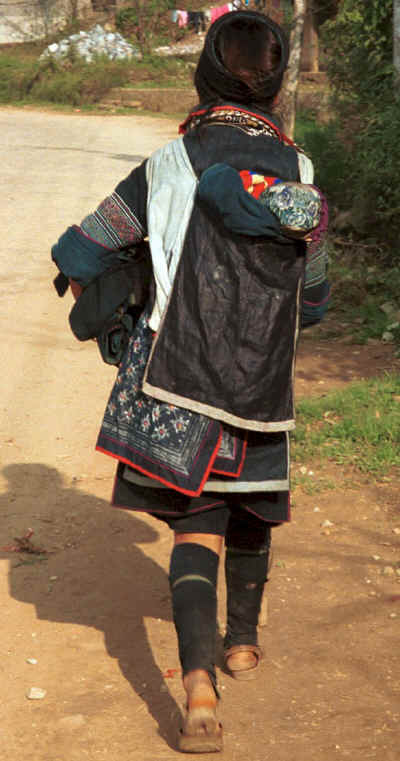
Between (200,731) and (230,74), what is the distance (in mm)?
1556

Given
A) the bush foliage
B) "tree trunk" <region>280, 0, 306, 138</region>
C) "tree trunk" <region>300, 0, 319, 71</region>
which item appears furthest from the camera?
"tree trunk" <region>300, 0, 319, 71</region>

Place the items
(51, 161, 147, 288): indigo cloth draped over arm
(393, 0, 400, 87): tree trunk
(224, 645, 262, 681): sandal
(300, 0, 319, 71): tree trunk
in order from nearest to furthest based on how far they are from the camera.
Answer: (51, 161, 147, 288): indigo cloth draped over arm, (224, 645, 262, 681): sandal, (393, 0, 400, 87): tree trunk, (300, 0, 319, 71): tree trunk

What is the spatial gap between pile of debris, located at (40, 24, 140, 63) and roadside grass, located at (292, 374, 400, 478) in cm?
2291

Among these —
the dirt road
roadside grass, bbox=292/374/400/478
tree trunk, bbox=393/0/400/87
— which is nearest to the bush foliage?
tree trunk, bbox=393/0/400/87

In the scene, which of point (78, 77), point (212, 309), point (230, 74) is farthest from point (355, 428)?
point (78, 77)

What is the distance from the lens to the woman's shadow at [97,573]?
294cm

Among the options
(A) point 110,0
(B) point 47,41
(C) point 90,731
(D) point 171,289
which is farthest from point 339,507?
(A) point 110,0

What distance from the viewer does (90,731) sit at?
8.44 ft

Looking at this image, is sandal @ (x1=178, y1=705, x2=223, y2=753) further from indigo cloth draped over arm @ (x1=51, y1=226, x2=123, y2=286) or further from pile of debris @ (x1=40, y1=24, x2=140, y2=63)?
pile of debris @ (x1=40, y1=24, x2=140, y2=63)

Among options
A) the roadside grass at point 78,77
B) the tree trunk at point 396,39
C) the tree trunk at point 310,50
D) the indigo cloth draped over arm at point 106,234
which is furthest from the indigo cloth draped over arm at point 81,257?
the roadside grass at point 78,77

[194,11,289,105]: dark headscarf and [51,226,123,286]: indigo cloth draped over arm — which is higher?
[194,11,289,105]: dark headscarf

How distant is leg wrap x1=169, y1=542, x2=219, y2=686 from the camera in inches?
90.4

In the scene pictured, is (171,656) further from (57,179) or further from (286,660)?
(57,179)

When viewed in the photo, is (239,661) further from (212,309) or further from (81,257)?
(81,257)
